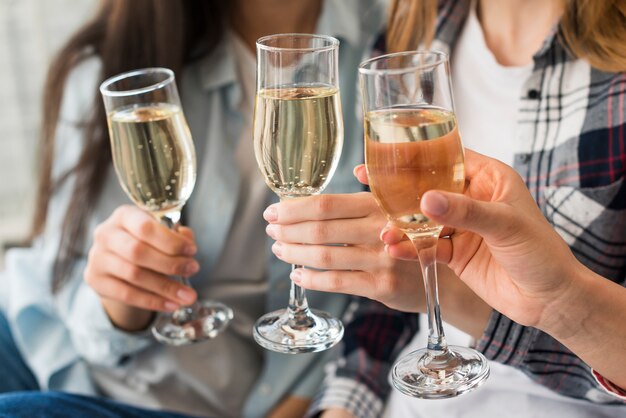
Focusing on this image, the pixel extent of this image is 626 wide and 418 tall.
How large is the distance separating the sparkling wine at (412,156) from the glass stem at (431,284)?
5cm

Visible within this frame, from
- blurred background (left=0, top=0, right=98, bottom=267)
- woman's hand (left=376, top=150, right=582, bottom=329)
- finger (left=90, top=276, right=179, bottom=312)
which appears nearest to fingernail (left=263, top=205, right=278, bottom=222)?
woman's hand (left=376, top=150, right=582, bottom=329)

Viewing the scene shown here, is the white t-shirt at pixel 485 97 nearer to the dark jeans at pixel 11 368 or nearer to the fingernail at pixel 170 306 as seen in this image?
the fingernail at pixel 170 306

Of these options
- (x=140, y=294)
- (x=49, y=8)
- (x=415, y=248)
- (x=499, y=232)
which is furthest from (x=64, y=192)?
(x=49, y=8)

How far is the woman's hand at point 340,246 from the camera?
1.16m

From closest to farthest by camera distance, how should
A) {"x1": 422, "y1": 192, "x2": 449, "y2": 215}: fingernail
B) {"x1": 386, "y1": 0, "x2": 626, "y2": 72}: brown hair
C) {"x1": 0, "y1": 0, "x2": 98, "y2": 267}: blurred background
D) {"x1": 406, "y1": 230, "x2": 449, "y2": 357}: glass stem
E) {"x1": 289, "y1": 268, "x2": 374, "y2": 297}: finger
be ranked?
{"x1": 422, "y1": 192, "x2": 449, "y2": 215}: fingernail → {"x1": 406, "y1": 230, "x2": 449, "y2": 357}: glass stem → {"x1": 289, "y1": 268, "x2": 374, "y2": 297}: finger → {"x1": 386, "y1": 0, "x2": 626, "y2": 72}: brown hair → {"x1": 0, "y1": 0, "x2": 98, "y2": 267}: blurred background

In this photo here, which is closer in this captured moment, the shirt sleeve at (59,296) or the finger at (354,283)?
the finger at (354,283)

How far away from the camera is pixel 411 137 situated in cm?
98

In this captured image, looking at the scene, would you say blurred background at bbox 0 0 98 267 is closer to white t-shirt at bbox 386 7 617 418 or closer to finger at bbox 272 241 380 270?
white t-shirt at bbox 386 7 617 418

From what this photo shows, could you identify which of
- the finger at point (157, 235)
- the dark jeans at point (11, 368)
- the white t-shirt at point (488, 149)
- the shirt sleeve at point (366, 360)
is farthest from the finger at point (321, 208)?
the dark jeans at point (11, 368)

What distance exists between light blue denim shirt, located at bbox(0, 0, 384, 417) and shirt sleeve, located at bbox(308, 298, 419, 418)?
0.62 feet

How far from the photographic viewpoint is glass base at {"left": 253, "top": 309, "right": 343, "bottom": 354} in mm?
1236

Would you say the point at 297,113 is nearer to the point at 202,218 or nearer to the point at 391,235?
the point at 391,235

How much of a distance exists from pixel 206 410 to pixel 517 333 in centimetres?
88

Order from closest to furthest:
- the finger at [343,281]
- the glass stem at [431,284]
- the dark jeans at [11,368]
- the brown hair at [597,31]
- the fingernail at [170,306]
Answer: the glass stem at [431,284], the finger at [343,281], the brown hair at [597,31], the fingernail at [170,306], the dark jeans at [11,368]
